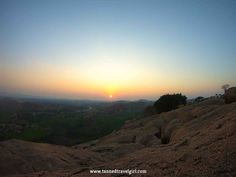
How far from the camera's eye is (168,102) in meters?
55.7

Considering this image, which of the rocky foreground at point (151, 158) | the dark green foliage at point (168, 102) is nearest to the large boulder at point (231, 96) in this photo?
the rocky foreground at point (151, 158)

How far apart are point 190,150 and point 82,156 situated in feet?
26.6

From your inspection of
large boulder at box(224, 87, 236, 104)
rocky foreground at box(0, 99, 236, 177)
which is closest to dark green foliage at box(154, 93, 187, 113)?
large boulder at box(224, 87, 236, 104)

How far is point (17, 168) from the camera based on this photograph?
1411cm

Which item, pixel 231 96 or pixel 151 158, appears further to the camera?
pixel 231 96

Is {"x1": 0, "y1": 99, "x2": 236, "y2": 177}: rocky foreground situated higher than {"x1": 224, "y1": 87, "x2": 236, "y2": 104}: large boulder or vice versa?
{"x1": 224, "y1": 87, "x2": 236, "y2": 104}: large boulder

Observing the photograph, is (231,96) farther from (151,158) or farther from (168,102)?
(168,102)

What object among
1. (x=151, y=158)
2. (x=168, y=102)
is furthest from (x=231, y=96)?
(x=168, y=102)

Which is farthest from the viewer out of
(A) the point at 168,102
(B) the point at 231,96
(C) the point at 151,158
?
(A) the point at 168,102

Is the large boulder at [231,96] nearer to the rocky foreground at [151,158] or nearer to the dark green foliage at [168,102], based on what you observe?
the rocky foreground at [151,158]

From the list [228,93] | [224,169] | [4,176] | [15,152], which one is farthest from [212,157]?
[228,93]

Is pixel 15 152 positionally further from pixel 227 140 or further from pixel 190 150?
pixel 227 140

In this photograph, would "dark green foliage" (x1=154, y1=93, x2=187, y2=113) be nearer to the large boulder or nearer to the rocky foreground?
the large boulder

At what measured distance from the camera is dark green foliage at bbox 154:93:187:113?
55312mm
